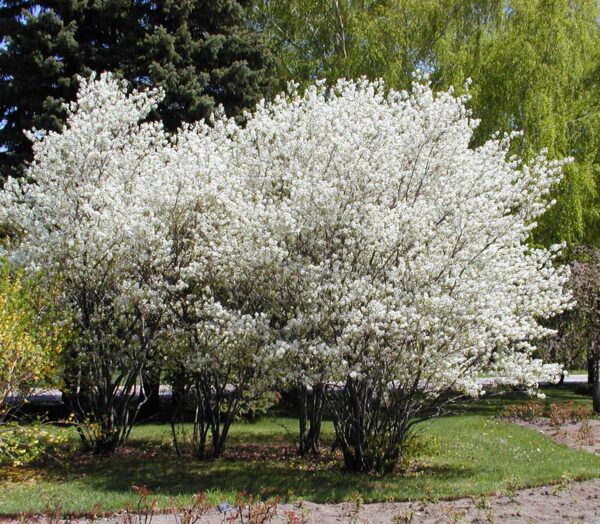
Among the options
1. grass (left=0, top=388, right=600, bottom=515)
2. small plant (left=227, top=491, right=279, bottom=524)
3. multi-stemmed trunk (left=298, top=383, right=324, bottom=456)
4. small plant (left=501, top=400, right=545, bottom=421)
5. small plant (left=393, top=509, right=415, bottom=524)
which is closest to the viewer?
small plant (left=227, top=491, right=279, bottom=524)

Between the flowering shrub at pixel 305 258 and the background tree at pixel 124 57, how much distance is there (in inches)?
193

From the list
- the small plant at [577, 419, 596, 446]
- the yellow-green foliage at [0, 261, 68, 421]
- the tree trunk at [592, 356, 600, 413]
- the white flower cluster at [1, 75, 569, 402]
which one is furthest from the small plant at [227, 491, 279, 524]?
the tree trunk at [592, 356, 600, 413]

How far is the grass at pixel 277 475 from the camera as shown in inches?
294

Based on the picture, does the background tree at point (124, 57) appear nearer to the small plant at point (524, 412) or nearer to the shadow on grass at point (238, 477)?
the shadow on grass at point (238, 477)

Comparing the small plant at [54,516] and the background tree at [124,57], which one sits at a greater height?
the background tree at [124,57]

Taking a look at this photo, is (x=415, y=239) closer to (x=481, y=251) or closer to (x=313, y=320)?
(x=481, y=251)

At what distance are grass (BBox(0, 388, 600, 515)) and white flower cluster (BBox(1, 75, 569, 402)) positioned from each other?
1168 mm

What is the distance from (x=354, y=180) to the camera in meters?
8.45

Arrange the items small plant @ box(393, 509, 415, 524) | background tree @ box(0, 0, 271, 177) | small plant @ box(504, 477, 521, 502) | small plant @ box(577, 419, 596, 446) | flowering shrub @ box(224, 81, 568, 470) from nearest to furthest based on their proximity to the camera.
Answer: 1. small plant @ box(393, 509, 415, 524)
2. small plant @ box(504, 477, 521, 502)
3. flowering shrub @ box(224, 81, 568, 470)
4. small plant @ box(577, 419, 596, 446)
5. background tree @ box(0, 0, 271, 177)

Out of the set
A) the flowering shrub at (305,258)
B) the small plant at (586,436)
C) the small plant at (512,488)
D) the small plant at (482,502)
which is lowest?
the small plant at (482,502)

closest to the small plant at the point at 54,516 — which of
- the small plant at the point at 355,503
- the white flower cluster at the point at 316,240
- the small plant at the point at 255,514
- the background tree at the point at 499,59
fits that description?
the small plant at the point at 255,514

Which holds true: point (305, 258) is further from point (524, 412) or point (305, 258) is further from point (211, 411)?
point (524, 412)

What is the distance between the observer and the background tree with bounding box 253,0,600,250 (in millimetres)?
16875

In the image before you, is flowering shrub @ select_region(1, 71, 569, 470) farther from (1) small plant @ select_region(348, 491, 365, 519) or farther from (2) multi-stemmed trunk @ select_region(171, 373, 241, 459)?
(1) small plant @ select_region(348, 491, 365, 519)
